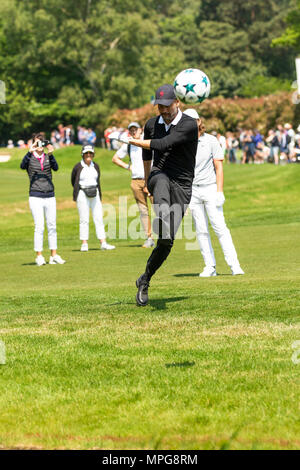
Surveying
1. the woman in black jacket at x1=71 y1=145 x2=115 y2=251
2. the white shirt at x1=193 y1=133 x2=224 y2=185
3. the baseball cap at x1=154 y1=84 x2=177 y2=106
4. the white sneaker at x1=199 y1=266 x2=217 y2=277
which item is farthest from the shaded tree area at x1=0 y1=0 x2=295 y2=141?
the baseball cap at x1=154 y1=84 x2=177 y2=106

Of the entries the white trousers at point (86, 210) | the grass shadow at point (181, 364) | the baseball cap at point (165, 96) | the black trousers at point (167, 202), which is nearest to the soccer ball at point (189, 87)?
the baseball cap at point (165, 96)

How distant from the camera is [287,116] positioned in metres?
58.8

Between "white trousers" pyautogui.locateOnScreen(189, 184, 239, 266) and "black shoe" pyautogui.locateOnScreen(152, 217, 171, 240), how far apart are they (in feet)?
11.3

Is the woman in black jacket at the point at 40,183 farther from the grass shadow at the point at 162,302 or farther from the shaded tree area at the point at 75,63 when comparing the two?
the shaded tree area at the point at 75,63

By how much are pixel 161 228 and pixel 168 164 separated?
69 centimetres

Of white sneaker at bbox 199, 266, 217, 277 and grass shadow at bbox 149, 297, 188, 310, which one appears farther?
white sneaker at bbox 199, 266, 217, 277

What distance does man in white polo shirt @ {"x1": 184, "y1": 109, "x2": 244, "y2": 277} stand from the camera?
1233cm

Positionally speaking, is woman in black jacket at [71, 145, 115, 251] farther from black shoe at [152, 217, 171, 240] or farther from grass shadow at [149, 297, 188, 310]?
black shoe at [152, 217, 171, 240]

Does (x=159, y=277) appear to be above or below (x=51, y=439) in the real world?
below

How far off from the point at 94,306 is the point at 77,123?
7268 cm

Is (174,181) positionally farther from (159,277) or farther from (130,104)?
(130,104)
